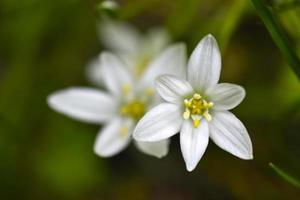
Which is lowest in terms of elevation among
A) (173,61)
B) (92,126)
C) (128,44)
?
(92,126)

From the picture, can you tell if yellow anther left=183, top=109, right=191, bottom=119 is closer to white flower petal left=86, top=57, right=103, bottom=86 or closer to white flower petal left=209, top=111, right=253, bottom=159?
white flower petal left=209, top=111, right=253, bottom=159

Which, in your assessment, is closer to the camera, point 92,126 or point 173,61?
point 173,61

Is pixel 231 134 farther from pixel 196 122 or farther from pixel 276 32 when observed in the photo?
pixel 276 32

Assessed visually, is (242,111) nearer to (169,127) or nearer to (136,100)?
(136,100)

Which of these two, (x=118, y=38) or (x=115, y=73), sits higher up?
(x=115, y=73)

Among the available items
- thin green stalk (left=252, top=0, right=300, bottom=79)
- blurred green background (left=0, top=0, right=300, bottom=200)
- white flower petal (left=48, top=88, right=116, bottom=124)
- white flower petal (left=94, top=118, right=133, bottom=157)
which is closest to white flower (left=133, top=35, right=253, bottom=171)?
thin green stalk (left=252, top=0, right=300, bottom=79)

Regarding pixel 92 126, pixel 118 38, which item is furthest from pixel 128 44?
pixel 92 126
